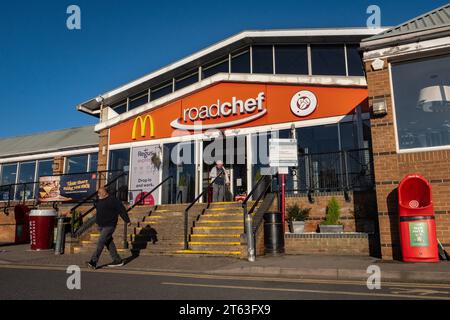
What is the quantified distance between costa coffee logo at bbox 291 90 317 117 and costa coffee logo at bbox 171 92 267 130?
122 centimetres

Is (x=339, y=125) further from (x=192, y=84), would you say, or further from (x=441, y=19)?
(x=192, y=84)

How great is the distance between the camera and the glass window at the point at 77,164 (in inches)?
838

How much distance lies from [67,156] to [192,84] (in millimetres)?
10183

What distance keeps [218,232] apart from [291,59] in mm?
8598

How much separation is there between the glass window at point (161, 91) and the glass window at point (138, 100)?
0.43 metres

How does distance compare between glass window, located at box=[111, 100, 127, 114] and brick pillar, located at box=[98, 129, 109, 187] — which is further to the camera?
glass window, located at box=[111, 100, 127, 114]

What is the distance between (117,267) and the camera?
8.53m

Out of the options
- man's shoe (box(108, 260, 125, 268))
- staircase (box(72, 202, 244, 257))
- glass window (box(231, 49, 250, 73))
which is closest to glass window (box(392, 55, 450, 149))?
staircase (box(72, 202, 244, 257))

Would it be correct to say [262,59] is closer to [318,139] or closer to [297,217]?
[318,139]

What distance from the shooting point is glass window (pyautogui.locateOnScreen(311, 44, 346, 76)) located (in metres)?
14.8

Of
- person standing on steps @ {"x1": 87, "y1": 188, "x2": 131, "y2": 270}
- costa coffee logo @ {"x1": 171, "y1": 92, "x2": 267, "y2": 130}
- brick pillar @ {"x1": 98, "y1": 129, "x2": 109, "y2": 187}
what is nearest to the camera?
person standing on steps @ {"x1": 87, "y1": 188, "x2": 131, "y2": 270}

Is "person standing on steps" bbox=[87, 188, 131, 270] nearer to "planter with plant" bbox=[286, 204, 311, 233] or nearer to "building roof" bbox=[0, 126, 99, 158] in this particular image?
"planter with plant" bbox=[286, 204, 311, 233]

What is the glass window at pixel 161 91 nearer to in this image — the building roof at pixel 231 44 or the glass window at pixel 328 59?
the building roof at pixel 231 44
